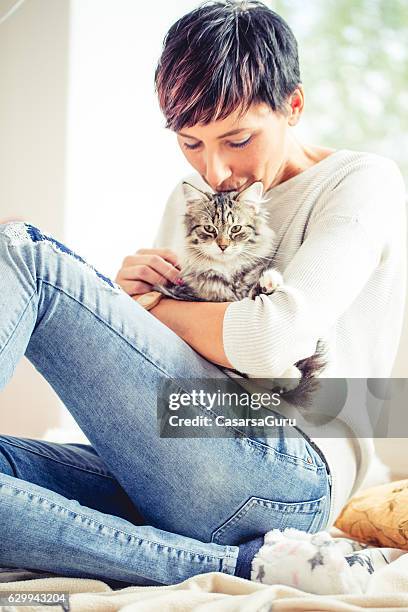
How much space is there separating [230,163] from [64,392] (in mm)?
568

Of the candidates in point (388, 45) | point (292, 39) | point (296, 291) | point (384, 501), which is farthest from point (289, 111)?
point (388, 45)

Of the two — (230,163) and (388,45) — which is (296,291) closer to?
(230,163)

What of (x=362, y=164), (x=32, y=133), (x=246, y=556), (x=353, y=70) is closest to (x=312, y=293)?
(x=362, y=164)

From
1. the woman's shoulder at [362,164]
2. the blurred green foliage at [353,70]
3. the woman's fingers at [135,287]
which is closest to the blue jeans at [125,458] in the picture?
the woman's fingers at [135,287]

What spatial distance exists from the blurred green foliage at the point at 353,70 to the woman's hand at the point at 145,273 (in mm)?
1805

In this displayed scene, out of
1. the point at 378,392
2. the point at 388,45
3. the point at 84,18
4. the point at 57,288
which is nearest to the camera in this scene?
the point at 57,288

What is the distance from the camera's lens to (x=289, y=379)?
1.35m

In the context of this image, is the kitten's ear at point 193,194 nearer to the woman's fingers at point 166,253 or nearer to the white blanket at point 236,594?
the woman's fingers at point 166,253

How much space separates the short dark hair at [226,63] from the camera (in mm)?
1396

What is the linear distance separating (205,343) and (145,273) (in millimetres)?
279

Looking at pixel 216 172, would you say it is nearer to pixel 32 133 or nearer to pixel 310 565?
pixel 310 565

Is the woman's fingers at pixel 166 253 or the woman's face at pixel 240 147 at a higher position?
the woman's face at pixel 240 147

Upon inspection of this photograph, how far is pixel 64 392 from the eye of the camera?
49.1 inches

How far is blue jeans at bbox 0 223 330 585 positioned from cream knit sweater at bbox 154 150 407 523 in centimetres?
11
